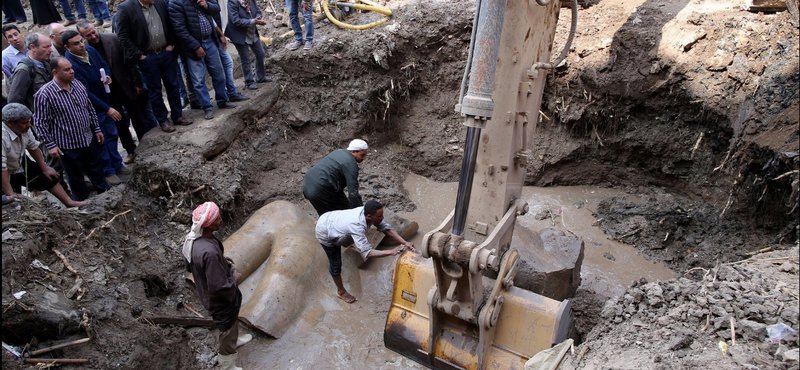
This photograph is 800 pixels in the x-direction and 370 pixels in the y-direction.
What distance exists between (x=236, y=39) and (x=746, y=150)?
658 cm

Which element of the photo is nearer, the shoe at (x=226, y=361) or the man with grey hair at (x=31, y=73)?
the shoe at (x=226, y=361)

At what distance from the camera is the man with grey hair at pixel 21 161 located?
4.32 meters

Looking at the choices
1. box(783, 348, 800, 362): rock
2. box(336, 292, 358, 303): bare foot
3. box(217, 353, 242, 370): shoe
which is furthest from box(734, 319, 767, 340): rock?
box(217, 353, 242, 370): shoe

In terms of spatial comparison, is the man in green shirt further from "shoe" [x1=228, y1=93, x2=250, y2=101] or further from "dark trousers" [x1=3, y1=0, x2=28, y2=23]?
"dark trousers" [x1=3, y1=0, x2=28, y2=23]

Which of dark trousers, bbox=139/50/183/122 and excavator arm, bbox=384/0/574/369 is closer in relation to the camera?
excavator arm, bbox=384/0/574/369

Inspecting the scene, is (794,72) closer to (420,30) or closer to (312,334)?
(420,30)

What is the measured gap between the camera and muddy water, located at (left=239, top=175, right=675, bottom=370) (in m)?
4.41

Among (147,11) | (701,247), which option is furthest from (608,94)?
(147,11)

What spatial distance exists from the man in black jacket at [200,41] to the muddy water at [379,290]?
3.09 meters

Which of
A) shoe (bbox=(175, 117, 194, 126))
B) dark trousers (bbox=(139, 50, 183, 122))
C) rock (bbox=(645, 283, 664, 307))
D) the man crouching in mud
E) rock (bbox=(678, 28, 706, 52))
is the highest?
rock (bbox=(678, 28, 706, 52))

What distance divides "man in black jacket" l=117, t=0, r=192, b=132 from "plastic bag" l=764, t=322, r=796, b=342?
6362 mm

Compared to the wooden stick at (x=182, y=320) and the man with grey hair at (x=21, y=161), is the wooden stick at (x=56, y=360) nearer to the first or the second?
the wooden stick at (x=182, y=320)

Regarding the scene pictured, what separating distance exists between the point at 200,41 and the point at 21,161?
8.12 ft

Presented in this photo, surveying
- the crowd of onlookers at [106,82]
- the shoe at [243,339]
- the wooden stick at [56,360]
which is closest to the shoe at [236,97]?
the crowd of onlookers at [106,82]
